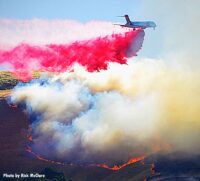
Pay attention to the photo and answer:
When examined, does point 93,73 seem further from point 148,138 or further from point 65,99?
point 148,138

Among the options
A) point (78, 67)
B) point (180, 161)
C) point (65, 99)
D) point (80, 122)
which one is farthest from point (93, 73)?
point (180, 161)

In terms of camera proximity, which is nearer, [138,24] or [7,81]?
[138,24]

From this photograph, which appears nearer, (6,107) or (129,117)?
(129,117)

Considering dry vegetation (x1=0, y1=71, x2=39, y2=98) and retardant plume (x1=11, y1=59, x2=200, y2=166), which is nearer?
retardant plume (x1=11, y1=59, x2=200, y2=166)

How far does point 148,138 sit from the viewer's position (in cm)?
4553

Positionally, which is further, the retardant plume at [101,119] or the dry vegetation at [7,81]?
the dry vegetation at [7,81]

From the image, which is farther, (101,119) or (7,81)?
(7,81)

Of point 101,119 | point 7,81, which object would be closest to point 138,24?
point 101,119

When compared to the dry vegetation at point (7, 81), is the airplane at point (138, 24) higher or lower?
lower

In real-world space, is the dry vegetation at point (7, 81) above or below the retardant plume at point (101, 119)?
above

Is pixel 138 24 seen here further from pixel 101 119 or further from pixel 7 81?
pixel 7 81

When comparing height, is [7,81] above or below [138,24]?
above

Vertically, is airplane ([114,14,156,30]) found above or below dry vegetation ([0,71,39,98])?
below

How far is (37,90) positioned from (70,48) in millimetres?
6839
